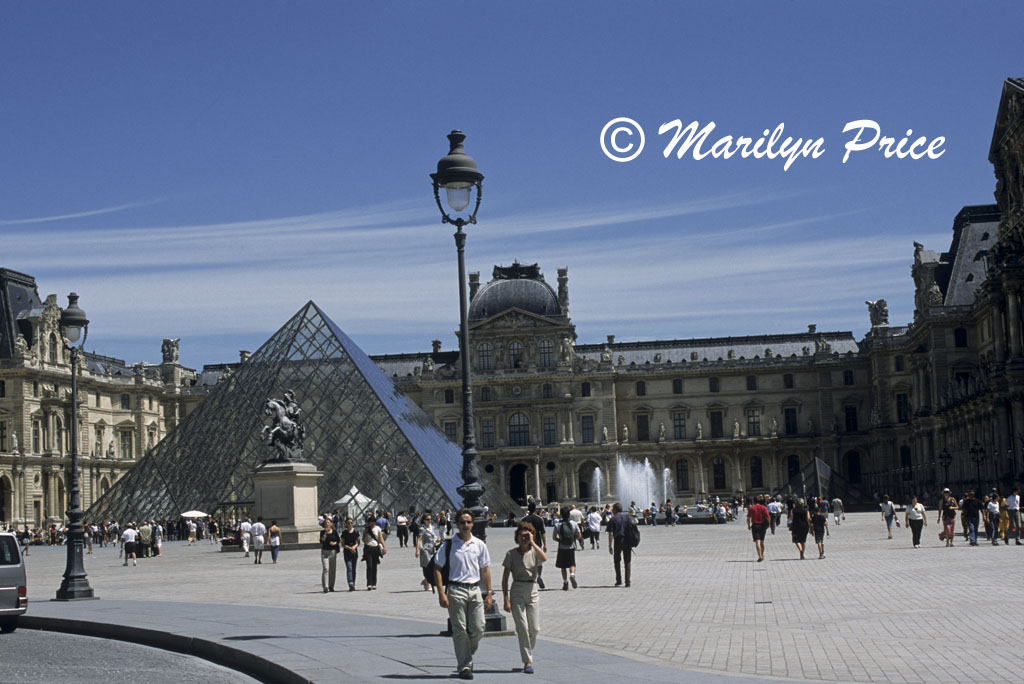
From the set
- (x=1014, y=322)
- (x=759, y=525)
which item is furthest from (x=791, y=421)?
(x=759, y=525)

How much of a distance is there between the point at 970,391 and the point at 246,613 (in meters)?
50.1

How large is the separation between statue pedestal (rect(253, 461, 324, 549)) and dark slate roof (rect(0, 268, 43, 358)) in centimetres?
5074

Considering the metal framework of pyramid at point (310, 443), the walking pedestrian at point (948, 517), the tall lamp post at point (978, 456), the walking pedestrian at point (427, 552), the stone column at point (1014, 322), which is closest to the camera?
the walking pedestrian at point (427, 552)

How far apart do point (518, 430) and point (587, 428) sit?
16.0 ft

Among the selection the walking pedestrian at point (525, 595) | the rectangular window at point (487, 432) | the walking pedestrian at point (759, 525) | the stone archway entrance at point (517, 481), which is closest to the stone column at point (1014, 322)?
the walking pedestrian at point (759, 525)

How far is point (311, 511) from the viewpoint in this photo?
122 feet

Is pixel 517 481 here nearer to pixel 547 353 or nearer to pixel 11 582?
pixel 547 353

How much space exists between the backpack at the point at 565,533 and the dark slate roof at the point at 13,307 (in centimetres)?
6875

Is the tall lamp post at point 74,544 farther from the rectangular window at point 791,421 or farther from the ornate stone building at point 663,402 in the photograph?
the rectangular window at point 791,421

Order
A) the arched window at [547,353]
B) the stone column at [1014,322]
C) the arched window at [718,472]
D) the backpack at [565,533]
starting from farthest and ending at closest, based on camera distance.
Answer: the arched window at [718,472] → the arched window at [547,353] → the stone column at [1014,322] → the backpack at [565,533]

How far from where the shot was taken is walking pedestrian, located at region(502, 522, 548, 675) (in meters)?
10.5

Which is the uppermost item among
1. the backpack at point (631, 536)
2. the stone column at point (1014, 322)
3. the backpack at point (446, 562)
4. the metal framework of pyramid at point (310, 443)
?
the stone column at point (1014, 322)

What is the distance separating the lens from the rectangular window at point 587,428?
92500 mm

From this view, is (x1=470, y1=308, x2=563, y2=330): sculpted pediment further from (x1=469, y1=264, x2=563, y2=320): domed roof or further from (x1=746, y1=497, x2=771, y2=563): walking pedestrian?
(x1=746, y1=497, x2=771, y2=563): walking pedestrian
